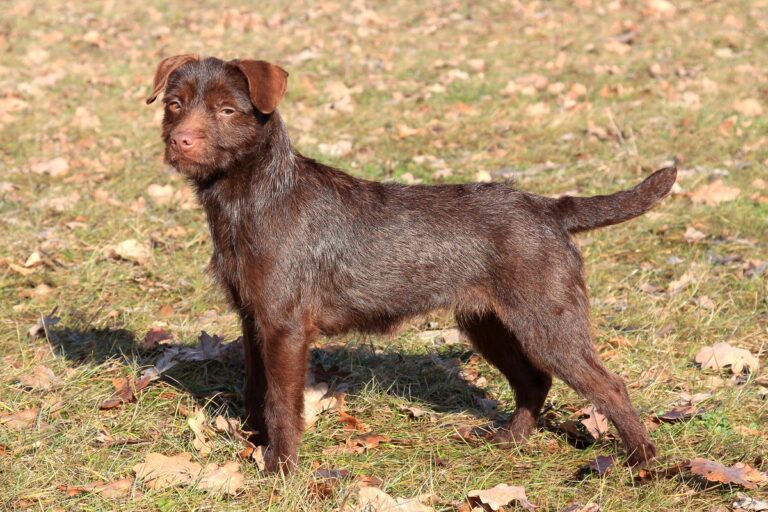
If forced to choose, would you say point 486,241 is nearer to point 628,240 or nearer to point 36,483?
point 36,483

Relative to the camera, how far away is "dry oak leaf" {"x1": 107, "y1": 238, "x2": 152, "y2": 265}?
255 inches

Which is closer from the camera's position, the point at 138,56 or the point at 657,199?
the point at 657,199

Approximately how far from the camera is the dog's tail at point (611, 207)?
14.3ft

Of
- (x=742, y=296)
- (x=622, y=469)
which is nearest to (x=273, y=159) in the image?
(x=622, y=469)

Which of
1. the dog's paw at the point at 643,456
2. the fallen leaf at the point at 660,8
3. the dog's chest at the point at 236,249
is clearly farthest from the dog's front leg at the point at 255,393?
the fallen leaf at the point at 660,8

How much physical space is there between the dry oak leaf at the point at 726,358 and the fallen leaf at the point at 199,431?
9.52ft

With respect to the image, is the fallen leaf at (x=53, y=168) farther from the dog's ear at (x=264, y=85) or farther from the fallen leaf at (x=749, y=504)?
the fallen leaf at (x=749, y=504)

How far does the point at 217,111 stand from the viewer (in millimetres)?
4121

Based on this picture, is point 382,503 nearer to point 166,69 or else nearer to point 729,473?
point 729,473

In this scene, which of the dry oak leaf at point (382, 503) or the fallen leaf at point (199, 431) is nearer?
the dry oak leaf at point (382, 503)

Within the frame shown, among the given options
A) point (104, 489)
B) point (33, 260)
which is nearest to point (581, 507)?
point (104, 489)

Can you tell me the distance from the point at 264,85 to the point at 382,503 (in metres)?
1.96

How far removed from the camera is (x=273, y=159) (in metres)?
4.27

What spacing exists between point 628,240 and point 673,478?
123 inches
